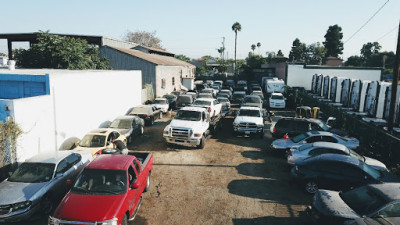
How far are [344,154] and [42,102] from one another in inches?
497

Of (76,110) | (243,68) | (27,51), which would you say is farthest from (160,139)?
Result: (243,68)

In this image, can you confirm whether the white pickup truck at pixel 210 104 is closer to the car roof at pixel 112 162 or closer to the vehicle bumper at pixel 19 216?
the car roof at pixel 112 162

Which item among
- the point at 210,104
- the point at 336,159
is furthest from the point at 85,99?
the point at 336,159

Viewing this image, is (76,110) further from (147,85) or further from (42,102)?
(147,85)

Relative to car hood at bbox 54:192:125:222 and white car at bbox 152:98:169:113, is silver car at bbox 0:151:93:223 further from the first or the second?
white car at bbox 152:98:169:113

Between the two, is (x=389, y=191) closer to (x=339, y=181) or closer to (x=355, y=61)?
(x=339, y=181)

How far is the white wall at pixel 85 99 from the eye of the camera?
14.2 meters

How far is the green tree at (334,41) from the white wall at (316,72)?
55.9 meters

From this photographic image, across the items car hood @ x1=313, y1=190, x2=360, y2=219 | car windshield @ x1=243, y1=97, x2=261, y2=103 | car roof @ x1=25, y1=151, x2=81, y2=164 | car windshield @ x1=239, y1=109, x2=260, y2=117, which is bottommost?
car hood @ x1=313, y1=190, x2=360, y2=219

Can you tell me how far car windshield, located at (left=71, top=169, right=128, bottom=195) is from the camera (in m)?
7.50

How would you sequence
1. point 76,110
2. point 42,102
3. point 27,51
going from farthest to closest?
point 27,51 < point 76,110 < point 42,102

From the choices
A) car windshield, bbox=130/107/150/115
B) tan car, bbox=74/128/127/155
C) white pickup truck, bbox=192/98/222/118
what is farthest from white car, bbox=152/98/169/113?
tan car, bbox=74/128/127/155

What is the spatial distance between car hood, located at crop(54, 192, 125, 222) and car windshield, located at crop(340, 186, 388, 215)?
5868 mm

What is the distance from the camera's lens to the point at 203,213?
888 centimetres
